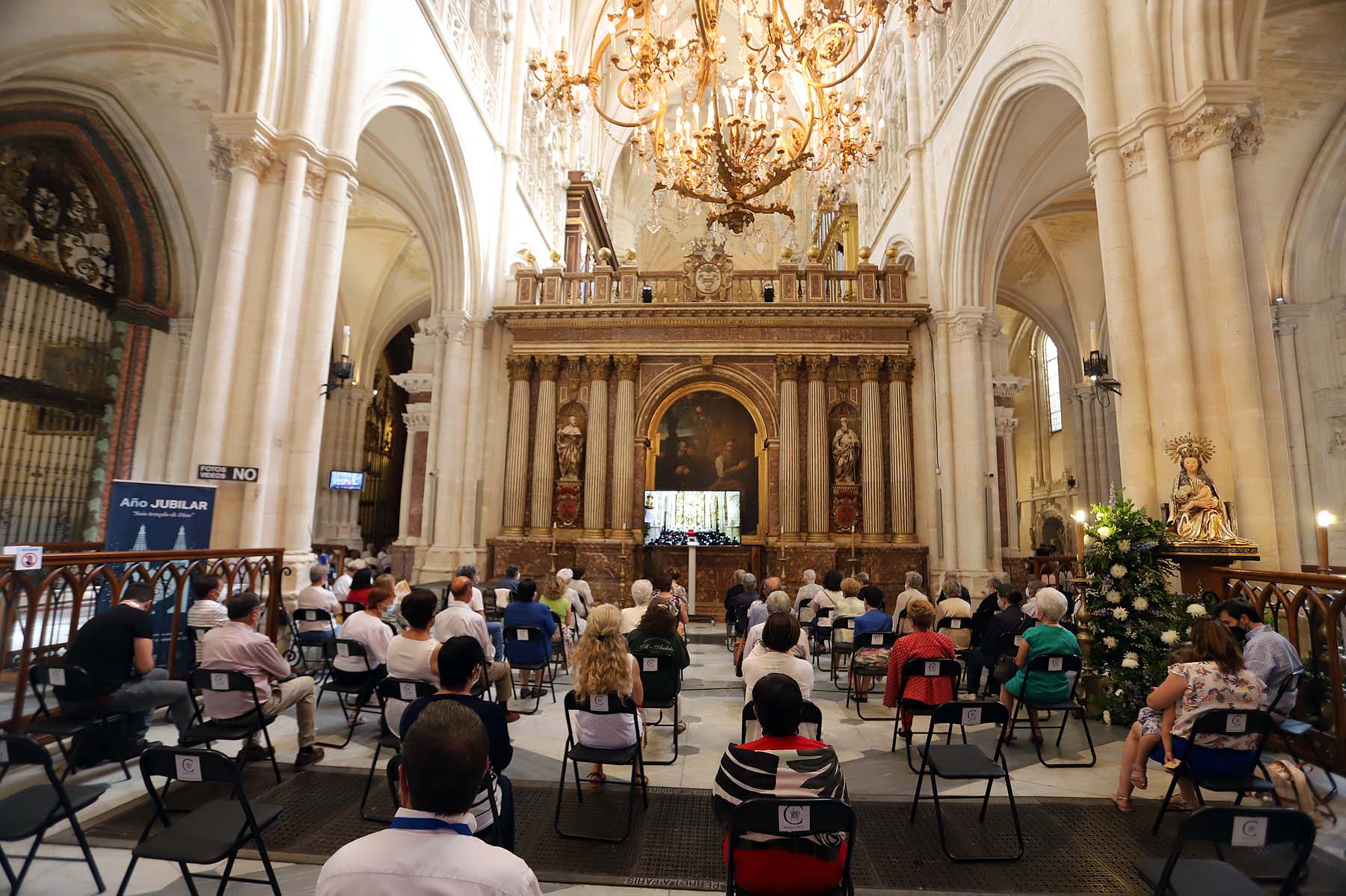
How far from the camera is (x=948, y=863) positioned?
11.4 ft

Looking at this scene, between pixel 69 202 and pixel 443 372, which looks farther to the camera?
pixel 443 372

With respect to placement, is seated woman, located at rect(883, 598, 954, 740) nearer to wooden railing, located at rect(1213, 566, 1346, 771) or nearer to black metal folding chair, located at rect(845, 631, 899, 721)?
black metal folding chair, located at rect(845, 631, 899, 721)

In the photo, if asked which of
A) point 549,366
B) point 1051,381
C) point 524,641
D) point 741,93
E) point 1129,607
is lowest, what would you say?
point 524,641

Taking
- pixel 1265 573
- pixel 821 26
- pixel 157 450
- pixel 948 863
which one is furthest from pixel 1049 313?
pixel 157 450

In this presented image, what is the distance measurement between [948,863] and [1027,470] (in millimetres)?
24716

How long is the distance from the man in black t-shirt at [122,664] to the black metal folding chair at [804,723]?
361 centimetres

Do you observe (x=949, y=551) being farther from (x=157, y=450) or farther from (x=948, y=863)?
(x=157, y=450)

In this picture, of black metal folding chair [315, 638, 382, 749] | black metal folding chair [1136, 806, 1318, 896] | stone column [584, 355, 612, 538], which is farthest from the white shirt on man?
stone column [584, 355, 612, 538]

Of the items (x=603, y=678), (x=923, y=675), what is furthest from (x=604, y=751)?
(x=923, y=675)

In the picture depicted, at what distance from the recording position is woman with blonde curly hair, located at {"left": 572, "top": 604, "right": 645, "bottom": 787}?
12.8ft

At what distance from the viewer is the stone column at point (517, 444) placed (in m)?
14.3

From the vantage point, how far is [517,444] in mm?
14641

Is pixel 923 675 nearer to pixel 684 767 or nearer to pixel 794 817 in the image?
pixel 684 767

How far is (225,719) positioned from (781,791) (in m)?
3.59
